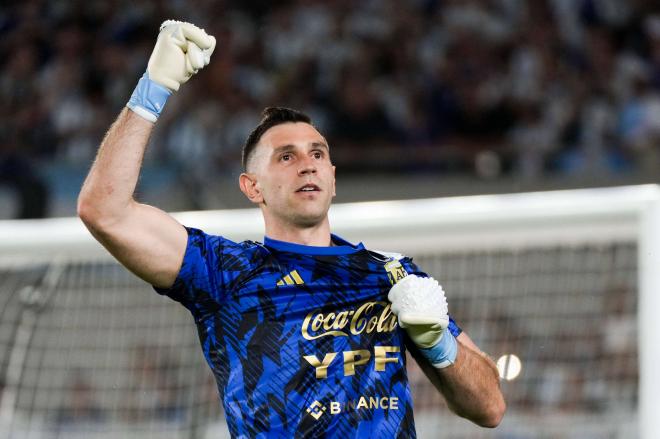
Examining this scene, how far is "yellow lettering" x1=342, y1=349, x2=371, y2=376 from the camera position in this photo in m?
3.59

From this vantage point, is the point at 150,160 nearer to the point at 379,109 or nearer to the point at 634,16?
the point at 379,109

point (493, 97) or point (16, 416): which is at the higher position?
point (493, 97)

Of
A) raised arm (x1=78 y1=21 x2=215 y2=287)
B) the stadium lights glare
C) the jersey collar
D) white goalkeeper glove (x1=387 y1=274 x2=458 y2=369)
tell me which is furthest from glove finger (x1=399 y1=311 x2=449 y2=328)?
the stadium lights glare

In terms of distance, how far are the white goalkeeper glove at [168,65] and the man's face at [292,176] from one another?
567 millimetres

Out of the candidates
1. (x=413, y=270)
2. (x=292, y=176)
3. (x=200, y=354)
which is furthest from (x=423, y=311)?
(x=200, y=354)

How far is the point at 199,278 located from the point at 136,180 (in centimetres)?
38

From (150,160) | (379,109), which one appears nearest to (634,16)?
(379,109)

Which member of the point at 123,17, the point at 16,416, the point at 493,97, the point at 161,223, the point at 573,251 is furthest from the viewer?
the point at 123,17

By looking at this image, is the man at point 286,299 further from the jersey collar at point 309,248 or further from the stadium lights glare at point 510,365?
the stadium lights glare at point 510,365

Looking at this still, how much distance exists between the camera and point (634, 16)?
1035 cm

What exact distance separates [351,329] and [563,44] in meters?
7.27

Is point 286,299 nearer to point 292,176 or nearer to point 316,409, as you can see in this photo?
point 316,409

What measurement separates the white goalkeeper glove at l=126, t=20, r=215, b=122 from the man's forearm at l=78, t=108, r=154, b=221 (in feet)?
0.23

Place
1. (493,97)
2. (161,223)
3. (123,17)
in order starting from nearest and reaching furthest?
(161,223), (493,97), (123,17)
